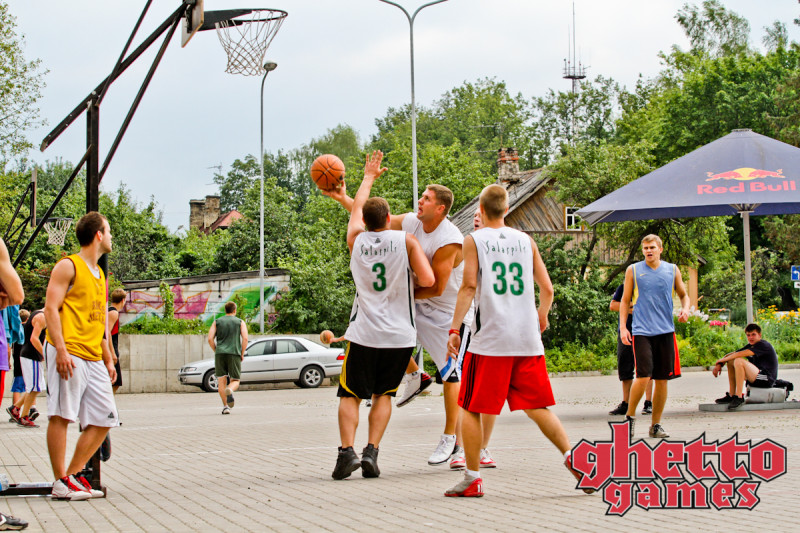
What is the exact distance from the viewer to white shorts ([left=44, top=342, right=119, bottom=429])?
6383 millimetres

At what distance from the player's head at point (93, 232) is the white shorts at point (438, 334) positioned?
2557mm

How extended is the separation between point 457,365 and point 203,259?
43.4m

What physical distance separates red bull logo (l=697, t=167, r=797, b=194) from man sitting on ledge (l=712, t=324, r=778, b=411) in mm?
1793

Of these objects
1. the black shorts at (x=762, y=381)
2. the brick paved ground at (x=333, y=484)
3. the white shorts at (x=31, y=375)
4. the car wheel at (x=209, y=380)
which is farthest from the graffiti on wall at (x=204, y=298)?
the black shorts at (x=762, y=381)

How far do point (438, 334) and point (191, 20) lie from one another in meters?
3.21

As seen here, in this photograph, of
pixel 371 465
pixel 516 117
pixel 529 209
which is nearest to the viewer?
pixel 371 465

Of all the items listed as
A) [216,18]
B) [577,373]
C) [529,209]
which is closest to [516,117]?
[529,209]

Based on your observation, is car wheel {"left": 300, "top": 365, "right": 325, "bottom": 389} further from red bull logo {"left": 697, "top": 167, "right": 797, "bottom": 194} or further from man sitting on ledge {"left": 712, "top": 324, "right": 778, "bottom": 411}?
red bull logo {"left": 697, "top": 167, "right": 797, "bottom": 194}

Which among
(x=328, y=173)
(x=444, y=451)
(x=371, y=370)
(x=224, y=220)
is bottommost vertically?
(x=444, y=451)

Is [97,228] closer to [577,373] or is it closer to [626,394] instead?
[626,394]

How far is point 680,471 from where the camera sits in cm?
534

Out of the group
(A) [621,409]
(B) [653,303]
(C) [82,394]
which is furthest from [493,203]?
(A) [621,409]

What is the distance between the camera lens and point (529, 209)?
46.6 metres

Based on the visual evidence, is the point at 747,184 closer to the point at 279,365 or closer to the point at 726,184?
the point at 726,184
